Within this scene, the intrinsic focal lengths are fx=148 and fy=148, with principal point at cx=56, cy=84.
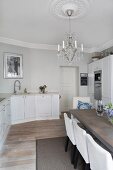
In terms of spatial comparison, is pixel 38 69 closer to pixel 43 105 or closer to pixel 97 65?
pixel 43 105

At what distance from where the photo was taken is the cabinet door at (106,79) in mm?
4387

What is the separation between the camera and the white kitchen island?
458cm

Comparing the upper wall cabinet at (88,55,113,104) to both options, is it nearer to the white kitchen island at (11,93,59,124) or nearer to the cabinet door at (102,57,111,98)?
the cabinet door at (102,57,111,98)

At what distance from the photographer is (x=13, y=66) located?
4.96 meters

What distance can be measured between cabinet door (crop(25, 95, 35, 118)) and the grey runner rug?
1715mm

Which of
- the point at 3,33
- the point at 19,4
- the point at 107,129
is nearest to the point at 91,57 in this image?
the point at 3,33

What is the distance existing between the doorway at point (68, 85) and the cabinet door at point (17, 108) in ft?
6.48

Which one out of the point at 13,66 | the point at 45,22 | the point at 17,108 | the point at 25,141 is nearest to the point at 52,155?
the point at 25,141

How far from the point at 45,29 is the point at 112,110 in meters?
2.75

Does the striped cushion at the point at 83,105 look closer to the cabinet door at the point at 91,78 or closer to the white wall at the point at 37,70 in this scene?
the cabinet door at the point at 91,78

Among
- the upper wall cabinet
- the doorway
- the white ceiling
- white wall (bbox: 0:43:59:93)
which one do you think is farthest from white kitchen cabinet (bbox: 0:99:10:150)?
the doorway

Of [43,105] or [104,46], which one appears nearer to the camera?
[43,105]

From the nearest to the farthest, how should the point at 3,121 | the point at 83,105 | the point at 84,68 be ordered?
the point at 3,121, the point at 83,105, the point at 84,68

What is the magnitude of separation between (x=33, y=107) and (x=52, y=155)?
251 centimetres
